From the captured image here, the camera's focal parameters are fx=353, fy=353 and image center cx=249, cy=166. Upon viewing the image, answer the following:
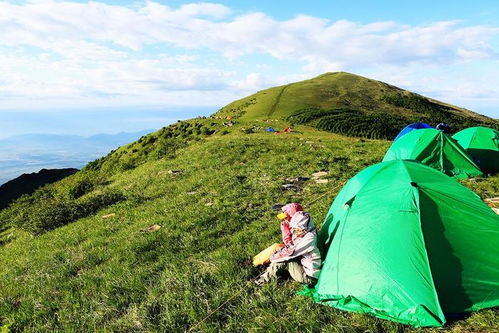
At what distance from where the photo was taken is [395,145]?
60.2ft

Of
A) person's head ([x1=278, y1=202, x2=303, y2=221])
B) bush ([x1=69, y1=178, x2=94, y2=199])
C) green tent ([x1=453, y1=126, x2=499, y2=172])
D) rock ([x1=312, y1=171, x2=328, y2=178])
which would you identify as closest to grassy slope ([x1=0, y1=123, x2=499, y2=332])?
rock ([x1=312, y1=171, x2=328, y2=178])

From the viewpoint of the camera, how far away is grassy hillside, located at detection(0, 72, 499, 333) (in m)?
7.13

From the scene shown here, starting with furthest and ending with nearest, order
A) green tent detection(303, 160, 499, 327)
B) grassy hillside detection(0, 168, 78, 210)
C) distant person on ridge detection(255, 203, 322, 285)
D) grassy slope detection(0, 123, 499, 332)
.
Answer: grassy hillside detection(0, 168, 78, 210)
distant person on ridge detection(255, 203, 322, 285)
grassy slope detection(0, 123, 499, 332)
green tent detection(303, 160, 499, 327)

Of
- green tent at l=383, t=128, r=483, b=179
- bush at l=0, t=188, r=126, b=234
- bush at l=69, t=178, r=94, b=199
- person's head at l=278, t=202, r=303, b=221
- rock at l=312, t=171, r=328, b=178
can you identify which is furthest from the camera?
bush at l=69, t=178, r=94, b=199

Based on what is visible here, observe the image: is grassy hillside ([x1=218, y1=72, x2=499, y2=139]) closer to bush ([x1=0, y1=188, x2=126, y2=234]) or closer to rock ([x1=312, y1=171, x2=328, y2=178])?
rock ([x1=312, y1=171, x2=328, y2=178])

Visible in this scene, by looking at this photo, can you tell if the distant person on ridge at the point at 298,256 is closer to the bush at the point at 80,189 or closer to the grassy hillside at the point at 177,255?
the grassy hillside at the point at 177,255

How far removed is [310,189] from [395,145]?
5.70m

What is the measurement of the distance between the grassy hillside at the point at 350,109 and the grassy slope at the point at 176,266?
31.9 metres

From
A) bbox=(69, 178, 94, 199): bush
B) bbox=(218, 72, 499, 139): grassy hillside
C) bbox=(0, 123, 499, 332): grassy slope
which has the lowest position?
bbox=(0, 123, 499, 332): grassy slope

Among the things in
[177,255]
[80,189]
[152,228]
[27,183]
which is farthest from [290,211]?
[27,183]

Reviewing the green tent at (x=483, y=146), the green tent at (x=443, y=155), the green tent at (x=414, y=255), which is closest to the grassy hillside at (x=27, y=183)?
the green tent at (x=443, y=155)

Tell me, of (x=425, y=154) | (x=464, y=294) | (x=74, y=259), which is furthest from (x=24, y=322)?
(x=425, y=154)

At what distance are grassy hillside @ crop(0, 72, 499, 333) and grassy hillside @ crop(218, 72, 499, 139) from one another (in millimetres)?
28791

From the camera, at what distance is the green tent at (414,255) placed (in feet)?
21.3
